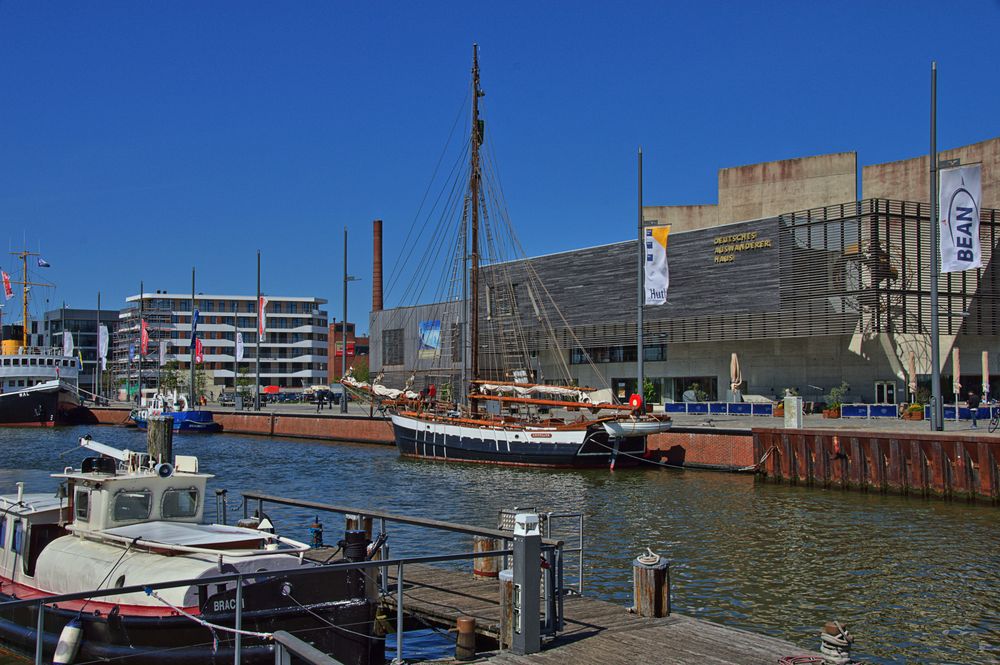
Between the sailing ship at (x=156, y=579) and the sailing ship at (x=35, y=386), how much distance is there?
78.0 meters

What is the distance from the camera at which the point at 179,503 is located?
14578mm

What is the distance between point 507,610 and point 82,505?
7.28m

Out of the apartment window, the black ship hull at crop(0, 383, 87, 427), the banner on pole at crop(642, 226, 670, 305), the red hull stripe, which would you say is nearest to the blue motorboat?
the black ship hull at crop(0, 383, 87, 427)

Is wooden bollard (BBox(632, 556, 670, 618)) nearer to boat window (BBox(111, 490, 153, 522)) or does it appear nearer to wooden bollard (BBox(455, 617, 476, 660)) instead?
wooden bollard (BBox(455, 617, 476, 660))

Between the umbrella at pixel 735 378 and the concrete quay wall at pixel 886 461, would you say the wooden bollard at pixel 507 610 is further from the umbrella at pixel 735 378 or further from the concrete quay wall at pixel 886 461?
the umbrella at pixel 735 378

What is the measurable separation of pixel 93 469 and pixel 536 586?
27.3 ft

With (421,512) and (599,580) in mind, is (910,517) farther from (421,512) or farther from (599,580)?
(421,512)

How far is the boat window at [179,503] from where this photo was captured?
14.4 m

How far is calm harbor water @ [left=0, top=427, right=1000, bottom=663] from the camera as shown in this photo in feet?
53.2

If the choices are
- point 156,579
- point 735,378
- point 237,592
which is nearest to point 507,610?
point 237,592

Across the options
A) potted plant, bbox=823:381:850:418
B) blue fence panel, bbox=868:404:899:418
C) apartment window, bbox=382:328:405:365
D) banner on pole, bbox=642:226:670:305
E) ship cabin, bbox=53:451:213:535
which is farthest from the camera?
apartment window, bbox=382:328:405:365

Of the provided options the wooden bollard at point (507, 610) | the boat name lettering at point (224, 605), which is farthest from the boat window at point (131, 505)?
the wooden bollard at point (507, 610)

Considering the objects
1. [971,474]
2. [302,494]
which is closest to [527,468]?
[302,494]

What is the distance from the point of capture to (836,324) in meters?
56.5
